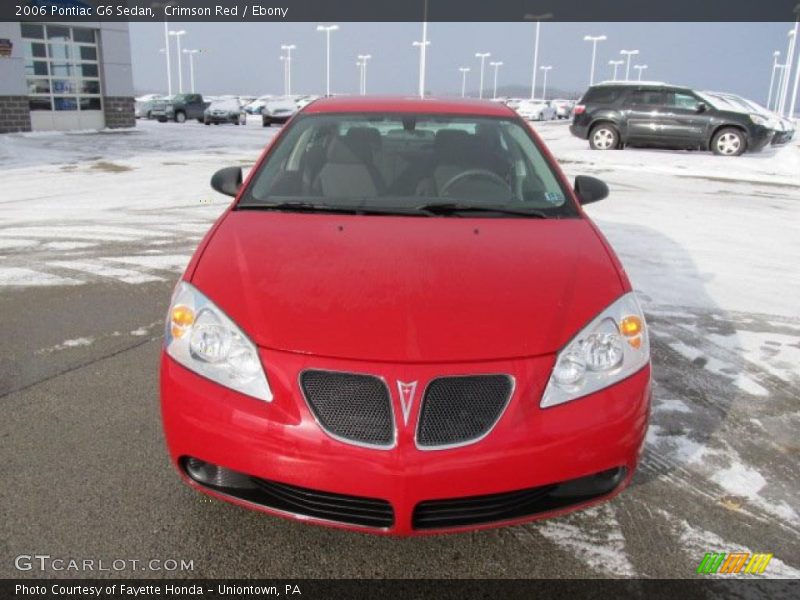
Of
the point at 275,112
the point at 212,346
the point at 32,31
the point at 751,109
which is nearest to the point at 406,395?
the point at 212,346

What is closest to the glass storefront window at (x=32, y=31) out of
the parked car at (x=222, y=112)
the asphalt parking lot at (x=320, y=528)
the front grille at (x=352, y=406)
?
the parked car at (x=222, y=112)

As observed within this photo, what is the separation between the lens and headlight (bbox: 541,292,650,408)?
2.19 m

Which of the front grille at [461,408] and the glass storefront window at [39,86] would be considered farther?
the glass storefront window at [39,86]

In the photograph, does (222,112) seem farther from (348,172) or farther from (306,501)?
(306,501)

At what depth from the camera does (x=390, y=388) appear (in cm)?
206

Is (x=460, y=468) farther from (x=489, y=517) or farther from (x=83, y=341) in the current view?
(x=83, y=341)

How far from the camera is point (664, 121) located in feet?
60.5

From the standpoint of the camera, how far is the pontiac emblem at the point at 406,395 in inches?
Result: 80.4

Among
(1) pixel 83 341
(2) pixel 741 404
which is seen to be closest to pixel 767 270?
(2) pixel 741 404

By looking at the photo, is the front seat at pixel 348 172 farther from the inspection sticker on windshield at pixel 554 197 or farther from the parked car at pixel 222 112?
the parked car at pixel 222 112

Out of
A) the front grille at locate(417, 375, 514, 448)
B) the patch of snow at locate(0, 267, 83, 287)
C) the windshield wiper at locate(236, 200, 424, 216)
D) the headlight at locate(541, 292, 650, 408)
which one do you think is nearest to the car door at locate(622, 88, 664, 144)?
the patch of snow at locate(0, 267, 83, 287)

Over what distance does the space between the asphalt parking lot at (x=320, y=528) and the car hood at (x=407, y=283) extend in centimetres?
79

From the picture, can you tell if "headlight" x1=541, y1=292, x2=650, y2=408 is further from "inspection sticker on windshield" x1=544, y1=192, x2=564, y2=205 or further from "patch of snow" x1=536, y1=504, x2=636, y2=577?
"inspection sticker on windshield" x1=544, y1=192, x2=564, y2=205

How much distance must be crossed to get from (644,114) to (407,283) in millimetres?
18187
